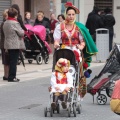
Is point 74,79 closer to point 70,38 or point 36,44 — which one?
point 70,38

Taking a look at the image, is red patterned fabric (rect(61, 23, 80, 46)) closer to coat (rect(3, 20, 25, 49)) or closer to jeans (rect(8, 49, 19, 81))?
coat (rect(3, 20, 25, 49))

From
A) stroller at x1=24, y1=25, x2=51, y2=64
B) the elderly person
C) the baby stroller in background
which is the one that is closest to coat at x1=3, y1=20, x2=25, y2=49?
the elderly person

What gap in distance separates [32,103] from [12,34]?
3.94m

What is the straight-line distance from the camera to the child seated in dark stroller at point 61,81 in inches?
434

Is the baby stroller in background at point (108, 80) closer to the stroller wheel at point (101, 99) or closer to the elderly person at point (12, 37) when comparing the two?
the stroller wheel at point (101, 99)

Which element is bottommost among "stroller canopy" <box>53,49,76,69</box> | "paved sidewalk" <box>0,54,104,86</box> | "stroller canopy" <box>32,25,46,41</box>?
"paved sidewalk" <box>0,54,104,86</box>

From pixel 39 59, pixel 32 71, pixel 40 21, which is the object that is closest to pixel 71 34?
pixel 32 71

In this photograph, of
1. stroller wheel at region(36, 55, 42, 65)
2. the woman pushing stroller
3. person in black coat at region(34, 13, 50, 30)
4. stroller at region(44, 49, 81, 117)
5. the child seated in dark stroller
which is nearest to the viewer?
the child seated in dark stroller

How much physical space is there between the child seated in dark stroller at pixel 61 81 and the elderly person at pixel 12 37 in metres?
5.54

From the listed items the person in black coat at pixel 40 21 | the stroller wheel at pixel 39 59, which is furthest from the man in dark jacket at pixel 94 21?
the stroller wheel at pixel 39 59

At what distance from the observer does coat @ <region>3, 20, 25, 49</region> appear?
1656 centimetres

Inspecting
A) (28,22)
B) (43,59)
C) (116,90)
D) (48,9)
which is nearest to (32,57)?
(43,59)

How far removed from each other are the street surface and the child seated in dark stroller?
0.32m

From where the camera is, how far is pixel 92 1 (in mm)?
31328
